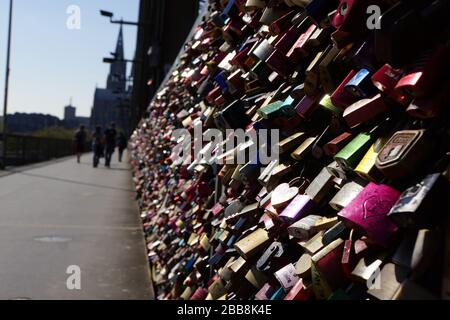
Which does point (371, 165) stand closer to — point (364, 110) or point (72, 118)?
point (364, 110)

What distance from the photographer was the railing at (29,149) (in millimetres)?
20438

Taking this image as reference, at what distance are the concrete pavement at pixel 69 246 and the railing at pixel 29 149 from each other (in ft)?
31.8

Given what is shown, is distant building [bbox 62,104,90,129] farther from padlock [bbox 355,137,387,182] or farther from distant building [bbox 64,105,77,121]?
padlock [bbox 355,137,387,182]

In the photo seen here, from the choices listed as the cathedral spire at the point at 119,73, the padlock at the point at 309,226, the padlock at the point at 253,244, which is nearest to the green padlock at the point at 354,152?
the padlock at the point at 309,226

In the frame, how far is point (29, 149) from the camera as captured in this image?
22703 mm

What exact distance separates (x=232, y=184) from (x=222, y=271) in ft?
1.08

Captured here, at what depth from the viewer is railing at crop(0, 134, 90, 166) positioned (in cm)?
2044

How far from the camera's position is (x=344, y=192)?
1.09m

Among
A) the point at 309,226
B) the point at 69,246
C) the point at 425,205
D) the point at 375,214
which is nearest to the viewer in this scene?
the point at 425,205

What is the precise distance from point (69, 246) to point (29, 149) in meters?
18.5

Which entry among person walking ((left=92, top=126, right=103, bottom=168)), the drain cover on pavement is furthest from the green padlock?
person walking ((left=92, top=126, right=103, bottom=168))

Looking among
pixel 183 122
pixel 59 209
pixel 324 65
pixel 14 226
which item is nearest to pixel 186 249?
pixel 183 122

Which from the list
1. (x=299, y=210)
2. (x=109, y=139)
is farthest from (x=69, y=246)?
(x=109, y=139)

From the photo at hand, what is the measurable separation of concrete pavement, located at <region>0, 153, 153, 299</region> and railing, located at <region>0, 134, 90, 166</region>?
9.70 metres
